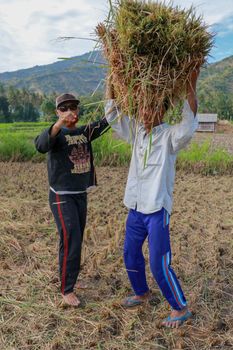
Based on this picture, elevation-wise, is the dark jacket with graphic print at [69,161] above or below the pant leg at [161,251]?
above

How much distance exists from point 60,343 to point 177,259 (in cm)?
148

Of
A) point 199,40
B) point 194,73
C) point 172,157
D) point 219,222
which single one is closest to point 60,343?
point 172,157

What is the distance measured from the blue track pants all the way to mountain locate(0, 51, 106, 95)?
2.92 ft

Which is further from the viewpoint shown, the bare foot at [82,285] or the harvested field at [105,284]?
the bare foot at [82,285]

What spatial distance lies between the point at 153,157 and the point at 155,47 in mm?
645

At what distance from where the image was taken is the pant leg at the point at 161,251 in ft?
7.68

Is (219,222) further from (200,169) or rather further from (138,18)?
(200,169)

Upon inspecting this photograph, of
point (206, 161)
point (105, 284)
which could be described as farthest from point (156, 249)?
point (206, 161)

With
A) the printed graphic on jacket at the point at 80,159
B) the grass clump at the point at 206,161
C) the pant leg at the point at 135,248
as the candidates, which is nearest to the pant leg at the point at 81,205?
the printed graphic on jacket at the point at 80,159

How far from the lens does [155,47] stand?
2117 millimetres

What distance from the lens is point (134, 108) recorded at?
2322mm

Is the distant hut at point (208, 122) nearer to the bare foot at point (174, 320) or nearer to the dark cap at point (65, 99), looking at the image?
the dark cap at point (65, 99)

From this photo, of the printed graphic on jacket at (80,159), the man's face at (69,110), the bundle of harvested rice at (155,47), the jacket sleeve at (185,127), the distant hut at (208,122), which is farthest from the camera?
the distant hut at (208,122)

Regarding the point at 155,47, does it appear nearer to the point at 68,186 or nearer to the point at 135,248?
the point at 68,186
